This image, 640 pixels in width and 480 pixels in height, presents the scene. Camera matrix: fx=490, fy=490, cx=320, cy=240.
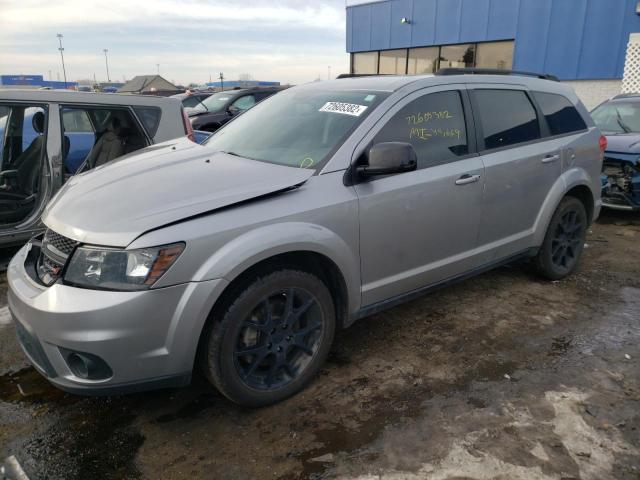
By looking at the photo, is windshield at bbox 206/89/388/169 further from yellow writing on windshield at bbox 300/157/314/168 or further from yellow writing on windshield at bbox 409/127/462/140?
yellow writing on windshield at bbox 409/127/462/140

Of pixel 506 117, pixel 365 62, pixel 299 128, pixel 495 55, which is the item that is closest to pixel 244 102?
pixel 506 117

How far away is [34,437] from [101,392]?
0.61 metres

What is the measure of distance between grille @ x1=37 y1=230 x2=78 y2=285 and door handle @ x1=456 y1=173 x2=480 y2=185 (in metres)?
2.32

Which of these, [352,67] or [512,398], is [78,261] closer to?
[512,398]

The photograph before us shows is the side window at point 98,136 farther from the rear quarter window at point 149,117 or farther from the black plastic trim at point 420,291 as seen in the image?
the black plastic trim at point 420,291

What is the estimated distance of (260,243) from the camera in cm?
237

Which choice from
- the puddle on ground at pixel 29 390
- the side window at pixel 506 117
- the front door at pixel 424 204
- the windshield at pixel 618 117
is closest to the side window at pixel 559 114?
the side window at pixel 506 117

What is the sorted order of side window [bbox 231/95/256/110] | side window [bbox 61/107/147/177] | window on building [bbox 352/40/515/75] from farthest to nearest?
window on building [bbox 352/40/515/75] < side window [bbox 231/95/256/110] < side window [bbox 61/107/147/177]

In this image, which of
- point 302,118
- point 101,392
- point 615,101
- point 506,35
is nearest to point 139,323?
point 101,392

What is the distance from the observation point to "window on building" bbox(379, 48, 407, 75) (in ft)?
65.7

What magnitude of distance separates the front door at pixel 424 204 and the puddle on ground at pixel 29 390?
187 centimetres

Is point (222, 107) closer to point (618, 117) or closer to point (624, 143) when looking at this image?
point (618, 117)

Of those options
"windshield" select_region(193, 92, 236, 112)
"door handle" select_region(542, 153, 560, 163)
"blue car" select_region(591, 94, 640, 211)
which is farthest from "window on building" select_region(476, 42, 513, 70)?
"door handle" select_region(542, 153, 560, 163)

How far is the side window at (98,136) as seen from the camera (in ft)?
15.0
